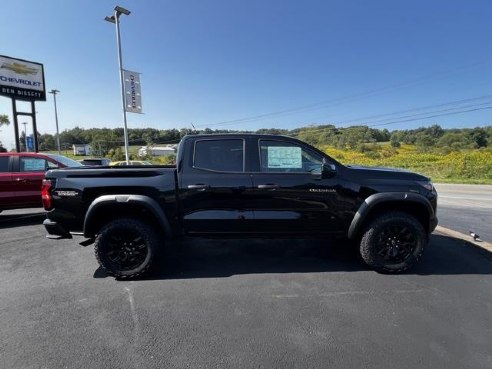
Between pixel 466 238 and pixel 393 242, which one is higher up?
pixel 393 242

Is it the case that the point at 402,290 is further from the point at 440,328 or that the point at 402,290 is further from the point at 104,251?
the point at 104,251

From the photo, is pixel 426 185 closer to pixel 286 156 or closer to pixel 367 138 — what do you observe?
pixel 286 156

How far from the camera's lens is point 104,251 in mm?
3988

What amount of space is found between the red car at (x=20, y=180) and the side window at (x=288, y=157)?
20.1 ft

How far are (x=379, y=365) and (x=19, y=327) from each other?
10.5ft

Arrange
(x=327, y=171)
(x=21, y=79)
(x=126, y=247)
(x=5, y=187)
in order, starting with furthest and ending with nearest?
1. (x=21, y=79)
2. (x=5, y=187)
3. (x=126, y=247)
4. (x=327, y=171)

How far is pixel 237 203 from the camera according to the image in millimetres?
4023

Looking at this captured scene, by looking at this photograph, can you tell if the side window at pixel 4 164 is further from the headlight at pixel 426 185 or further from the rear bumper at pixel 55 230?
the headlight at pixel 426 185

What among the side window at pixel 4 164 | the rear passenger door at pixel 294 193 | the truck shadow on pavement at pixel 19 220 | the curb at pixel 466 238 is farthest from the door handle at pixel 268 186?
the side window at pixel 4 164

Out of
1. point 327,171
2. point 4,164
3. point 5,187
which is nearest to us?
point 327,171

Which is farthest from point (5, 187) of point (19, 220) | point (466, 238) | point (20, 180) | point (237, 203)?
point (466, 238)

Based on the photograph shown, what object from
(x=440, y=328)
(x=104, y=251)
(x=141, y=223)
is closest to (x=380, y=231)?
(x=440, y=328)

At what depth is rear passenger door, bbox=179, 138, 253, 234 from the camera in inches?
157

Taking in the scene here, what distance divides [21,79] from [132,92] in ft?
20.3
